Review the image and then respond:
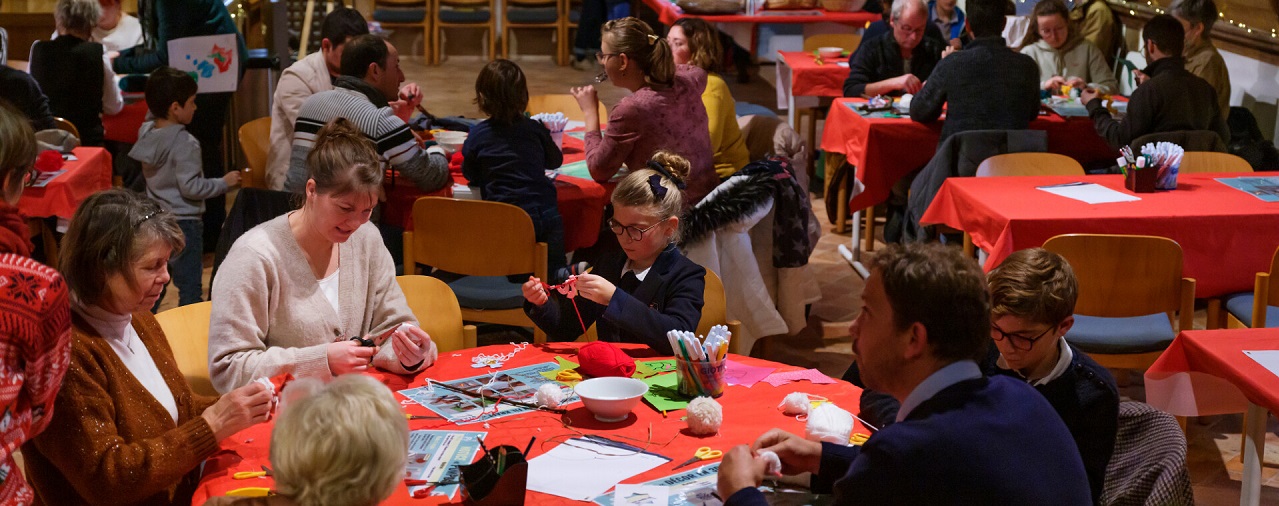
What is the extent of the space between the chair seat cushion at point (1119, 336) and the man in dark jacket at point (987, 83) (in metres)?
1.76

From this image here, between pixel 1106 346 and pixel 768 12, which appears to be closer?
pixel 1106 346

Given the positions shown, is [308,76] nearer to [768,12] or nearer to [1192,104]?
[1192,104]

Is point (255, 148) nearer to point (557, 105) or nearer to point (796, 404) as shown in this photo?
point (557, 105)

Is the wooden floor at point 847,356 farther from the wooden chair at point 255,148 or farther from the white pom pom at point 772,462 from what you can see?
the white pom pom at point 772,462

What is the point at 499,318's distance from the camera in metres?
4.55

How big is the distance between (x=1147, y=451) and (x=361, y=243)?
1.93 metres

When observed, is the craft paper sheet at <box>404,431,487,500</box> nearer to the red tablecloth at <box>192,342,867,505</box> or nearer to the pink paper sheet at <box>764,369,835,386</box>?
the red tablecloth at <box>192,342,867,505</box>

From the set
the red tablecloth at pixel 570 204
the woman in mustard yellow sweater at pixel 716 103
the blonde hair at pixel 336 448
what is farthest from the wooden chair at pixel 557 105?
the blonde hair at pixel 336 448

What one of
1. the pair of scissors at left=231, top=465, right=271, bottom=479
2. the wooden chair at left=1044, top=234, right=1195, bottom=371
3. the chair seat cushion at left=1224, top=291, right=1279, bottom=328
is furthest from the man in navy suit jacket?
the chair seat cushion at left=1224, top=291, right=1279, bottom=328

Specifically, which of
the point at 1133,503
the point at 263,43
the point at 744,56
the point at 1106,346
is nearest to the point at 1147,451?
the point at 1133,503

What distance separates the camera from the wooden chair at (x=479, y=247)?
4367mm

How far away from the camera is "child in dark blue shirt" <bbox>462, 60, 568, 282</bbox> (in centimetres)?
466

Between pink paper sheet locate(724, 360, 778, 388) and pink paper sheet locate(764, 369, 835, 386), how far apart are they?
31mm

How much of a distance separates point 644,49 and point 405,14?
8.45 meters
